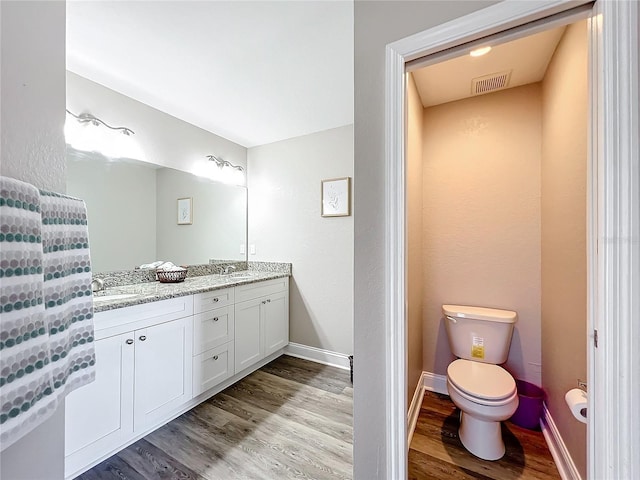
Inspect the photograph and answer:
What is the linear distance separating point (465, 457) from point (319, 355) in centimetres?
147

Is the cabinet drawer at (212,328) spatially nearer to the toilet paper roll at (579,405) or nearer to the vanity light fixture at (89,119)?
the vanity light fixture at (89,119)

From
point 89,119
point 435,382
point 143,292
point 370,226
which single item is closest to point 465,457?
point 435,382

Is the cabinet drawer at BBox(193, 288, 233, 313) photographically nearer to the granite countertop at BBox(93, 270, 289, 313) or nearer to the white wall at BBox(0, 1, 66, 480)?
the granite countertop at BBox(93, 270, 289, 313)

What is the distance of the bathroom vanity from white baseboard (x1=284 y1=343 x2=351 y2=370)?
1.58 ft

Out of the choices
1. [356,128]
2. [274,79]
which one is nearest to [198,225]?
[274,79]

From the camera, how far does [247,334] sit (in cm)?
235

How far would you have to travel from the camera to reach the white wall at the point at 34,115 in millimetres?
553

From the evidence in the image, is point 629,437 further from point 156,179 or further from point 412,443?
point 156,179

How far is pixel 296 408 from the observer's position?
6.33 ft

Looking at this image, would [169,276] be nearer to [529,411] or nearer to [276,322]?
[276,322]

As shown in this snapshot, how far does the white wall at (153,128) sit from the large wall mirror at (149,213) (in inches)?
5.7

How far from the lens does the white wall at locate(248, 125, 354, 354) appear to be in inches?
102

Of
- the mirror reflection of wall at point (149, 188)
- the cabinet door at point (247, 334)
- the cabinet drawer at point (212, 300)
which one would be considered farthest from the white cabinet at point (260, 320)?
the mirror reflection of wall at point (149, 188)

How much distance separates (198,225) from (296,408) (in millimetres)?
1878
